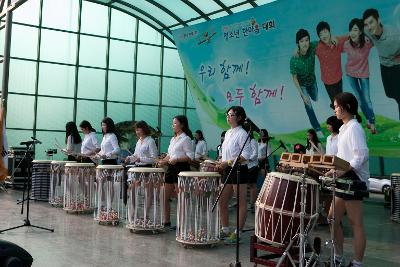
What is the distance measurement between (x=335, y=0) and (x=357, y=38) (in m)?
0.98

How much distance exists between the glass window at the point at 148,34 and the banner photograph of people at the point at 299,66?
7.32 feet

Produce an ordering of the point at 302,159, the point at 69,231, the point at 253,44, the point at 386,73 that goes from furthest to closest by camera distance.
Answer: the point at 253,44 < the point at 386,73 < the point at 69,231 < the point at 302,159

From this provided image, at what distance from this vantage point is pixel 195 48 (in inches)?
509

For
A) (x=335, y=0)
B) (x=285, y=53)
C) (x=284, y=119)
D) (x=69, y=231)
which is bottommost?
(x=69, y=231)

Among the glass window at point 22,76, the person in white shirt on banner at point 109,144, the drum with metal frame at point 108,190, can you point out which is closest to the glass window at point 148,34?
the glass window at point 22,76

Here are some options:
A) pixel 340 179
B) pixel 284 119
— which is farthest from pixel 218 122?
pixel 340 179

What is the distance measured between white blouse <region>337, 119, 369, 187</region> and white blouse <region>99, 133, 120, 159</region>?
4014mm

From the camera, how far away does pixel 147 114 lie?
1542 cm

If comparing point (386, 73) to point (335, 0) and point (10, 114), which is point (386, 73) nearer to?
point (335, 0)

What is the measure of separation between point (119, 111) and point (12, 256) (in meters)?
12.1

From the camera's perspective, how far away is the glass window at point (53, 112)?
1326 cm

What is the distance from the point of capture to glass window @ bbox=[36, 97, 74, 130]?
1326 centimetres

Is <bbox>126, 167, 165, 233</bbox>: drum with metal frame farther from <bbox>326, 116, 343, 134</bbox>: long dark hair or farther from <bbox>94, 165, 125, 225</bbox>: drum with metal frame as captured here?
A: <bbox>326, 116, 343, 134</bbox>: long dark hair

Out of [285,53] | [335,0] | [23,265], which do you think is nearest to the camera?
[23,265]
